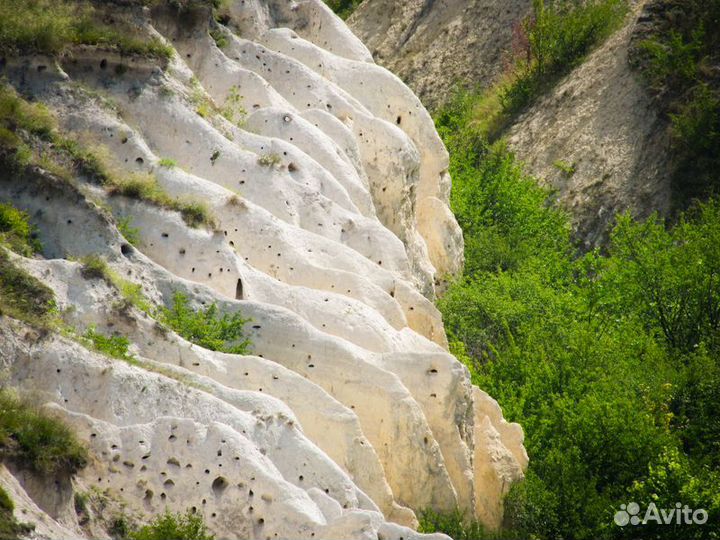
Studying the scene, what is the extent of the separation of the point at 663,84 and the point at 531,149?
16.1 ft

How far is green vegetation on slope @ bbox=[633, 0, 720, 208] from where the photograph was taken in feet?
191

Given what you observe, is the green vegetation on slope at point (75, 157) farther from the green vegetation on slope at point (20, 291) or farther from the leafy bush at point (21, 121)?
the green vegetation on slope at point (20, 291)

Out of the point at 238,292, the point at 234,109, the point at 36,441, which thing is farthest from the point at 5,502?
the point at 234,109

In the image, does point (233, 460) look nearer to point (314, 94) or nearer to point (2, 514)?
point (2, 514)

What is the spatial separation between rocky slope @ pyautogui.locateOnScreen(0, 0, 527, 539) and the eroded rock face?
50.7 ft

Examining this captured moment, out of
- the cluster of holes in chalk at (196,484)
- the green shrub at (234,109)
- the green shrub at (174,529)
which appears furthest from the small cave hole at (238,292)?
the green shrub at (234,109)

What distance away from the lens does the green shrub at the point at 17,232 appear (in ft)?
121

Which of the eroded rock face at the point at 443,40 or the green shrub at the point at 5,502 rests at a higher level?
the green shrub at the point at 5,502

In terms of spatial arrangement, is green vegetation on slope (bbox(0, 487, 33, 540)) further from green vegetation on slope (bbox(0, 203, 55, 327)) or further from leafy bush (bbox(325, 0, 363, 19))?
leafy bush (bbox(325, 0, 363, 19))

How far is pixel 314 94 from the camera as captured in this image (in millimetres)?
50125

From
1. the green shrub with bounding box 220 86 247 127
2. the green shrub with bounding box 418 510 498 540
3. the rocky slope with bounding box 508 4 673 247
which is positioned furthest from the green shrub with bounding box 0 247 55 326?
the rocky slope with bounding box 508 4 673 247

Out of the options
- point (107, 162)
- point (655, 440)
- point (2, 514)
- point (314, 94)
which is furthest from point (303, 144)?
point (2, 514)

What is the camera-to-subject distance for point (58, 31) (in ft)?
140

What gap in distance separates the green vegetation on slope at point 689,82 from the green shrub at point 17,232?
25.5 meters
